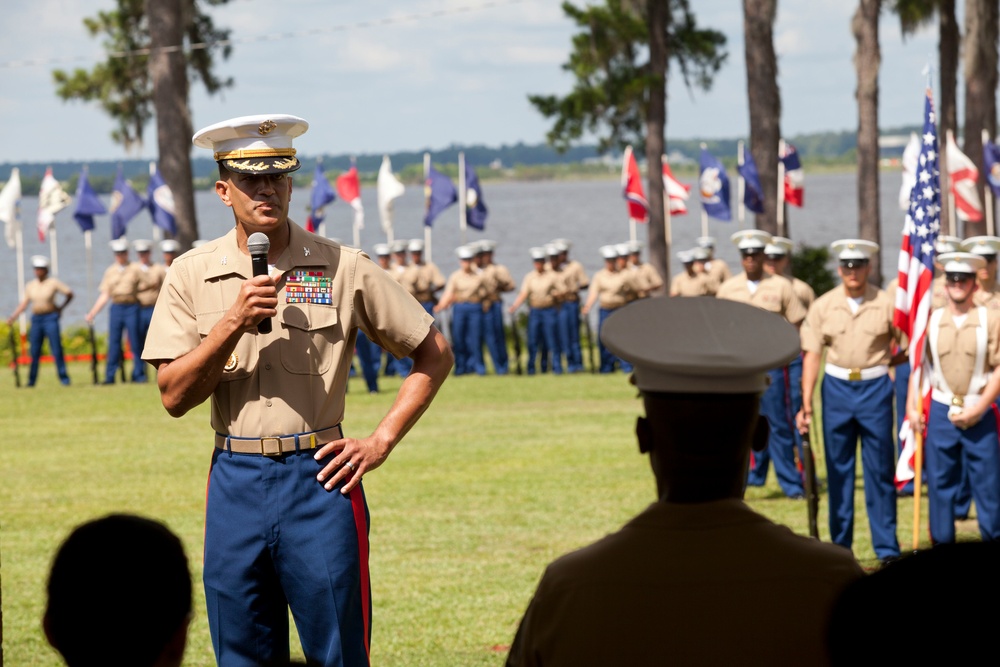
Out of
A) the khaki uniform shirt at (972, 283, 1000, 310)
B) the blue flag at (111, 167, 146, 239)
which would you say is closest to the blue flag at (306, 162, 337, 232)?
the blue flag at (111, 167, 146, 239)

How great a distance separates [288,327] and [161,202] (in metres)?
23.2

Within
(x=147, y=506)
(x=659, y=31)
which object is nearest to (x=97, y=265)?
(x=659, y=31)

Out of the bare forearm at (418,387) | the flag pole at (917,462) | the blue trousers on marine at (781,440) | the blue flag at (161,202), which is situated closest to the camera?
the bare forearm at (418,387)

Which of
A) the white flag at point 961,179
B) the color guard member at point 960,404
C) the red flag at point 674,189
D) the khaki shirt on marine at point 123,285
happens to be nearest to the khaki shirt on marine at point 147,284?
the khaki shirt on marine at point 123,285

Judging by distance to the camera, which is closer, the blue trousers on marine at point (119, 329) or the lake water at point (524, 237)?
the blue trousers on marine at point (119, 329)

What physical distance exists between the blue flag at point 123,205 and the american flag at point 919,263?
63.7 ft

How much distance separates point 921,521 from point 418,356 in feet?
25.0

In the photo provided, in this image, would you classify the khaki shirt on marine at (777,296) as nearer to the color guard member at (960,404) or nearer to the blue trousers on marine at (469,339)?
the color guard member at (960,404)

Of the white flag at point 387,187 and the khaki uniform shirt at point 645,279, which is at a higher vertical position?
the white flag at point 387,187

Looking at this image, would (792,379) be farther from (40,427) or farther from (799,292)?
(40,427)

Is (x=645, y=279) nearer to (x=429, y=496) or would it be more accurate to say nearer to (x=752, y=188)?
(x=752, y=188)

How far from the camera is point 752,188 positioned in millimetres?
23969

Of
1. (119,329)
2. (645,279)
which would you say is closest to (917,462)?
(645,279)

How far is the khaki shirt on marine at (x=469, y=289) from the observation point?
2550cm
